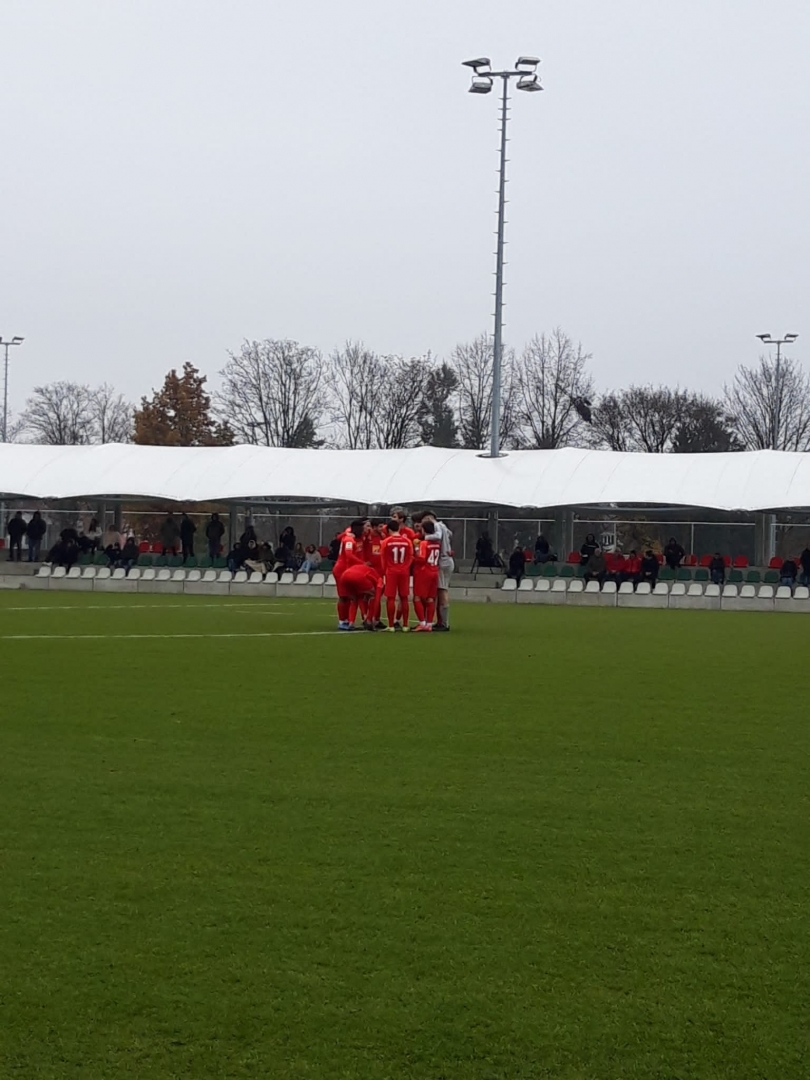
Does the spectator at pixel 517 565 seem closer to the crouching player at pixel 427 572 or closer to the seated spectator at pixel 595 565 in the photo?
the seated spectator at pixel 595 565

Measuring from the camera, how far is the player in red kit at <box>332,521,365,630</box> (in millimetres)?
23453

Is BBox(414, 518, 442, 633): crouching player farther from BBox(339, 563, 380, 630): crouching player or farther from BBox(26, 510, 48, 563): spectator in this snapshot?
BBox(26, 510, 48, 563): spectator

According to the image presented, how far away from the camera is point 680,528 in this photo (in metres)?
46.1

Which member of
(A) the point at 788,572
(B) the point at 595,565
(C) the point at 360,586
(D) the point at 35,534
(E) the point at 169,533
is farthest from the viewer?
(E) the point at 169,533

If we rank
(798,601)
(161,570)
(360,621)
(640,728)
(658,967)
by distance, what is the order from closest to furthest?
(658,967)
(640,728)
(360,621)
(798,601)
(161,570)

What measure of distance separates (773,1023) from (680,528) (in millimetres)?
41906

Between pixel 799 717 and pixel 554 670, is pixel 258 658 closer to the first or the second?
pixel 554 670

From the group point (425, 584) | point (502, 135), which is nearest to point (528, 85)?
point (502, 135)

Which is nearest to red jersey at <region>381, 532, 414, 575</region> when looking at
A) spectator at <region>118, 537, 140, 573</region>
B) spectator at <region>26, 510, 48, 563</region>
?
spectator at <region>118, 537, 140, 573</region>

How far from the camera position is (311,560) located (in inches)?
1758

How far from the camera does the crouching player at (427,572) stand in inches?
942

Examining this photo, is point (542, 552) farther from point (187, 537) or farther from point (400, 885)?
point (400, 885)

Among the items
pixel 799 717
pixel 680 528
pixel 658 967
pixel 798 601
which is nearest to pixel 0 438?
pixel 680 528

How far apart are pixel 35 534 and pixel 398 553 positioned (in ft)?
83.7
